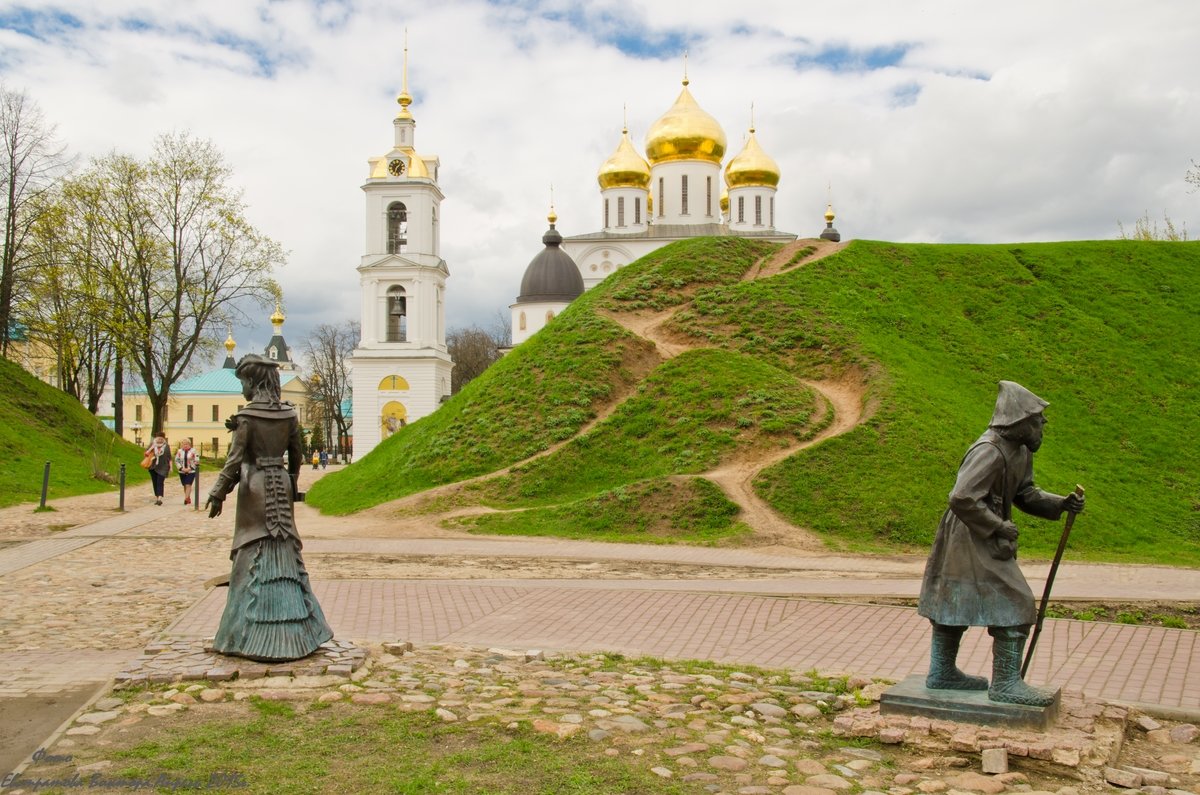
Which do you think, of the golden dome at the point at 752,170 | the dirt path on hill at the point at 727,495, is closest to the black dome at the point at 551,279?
the golden dome at the point at 752,170

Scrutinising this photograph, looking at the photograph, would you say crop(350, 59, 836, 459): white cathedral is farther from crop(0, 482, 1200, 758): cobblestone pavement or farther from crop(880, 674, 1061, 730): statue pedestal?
crop(880, 674, 1061, 730): statue pedestal

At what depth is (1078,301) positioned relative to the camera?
2830cm

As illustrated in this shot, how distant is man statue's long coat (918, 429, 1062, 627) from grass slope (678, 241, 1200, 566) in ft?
35.4

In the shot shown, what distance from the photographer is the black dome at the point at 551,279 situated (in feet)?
182

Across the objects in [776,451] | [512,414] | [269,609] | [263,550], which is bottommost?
[269,609]

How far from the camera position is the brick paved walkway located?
303 inches

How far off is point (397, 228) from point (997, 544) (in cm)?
5013

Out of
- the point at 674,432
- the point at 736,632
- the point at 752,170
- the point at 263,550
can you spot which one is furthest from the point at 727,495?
the point at 752,170

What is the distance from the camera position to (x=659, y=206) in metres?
56.4

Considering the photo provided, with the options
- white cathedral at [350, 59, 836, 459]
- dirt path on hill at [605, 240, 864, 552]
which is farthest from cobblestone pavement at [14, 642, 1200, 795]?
white cathedral at [350, 59, 836, 459]

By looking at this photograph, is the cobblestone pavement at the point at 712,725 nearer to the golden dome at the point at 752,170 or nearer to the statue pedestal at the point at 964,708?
the statue pedestal at the point at 964,708

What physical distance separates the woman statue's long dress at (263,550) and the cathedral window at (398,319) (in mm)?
46038

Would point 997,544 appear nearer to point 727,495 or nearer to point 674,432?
point 727,495

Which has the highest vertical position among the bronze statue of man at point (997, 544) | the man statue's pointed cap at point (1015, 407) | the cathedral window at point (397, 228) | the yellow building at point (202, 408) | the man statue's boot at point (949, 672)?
the cathedral window at point (397, 228)
